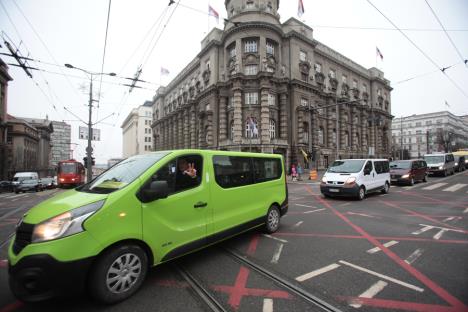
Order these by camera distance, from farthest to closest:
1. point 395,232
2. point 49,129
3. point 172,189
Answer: point 49,129, point 395,232, point 172,189

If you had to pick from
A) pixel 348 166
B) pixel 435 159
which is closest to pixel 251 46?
pixel 435 159

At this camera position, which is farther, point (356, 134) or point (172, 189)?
point (356, 134)

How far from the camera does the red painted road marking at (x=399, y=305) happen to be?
268 cm

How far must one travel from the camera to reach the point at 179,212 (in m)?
3.57

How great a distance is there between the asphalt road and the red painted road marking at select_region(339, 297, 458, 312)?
0.01m

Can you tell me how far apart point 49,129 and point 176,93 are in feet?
198

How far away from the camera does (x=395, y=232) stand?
5.75 m

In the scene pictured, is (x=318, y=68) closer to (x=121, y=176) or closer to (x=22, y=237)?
(x=121, y=176)

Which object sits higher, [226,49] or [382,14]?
[226,49]

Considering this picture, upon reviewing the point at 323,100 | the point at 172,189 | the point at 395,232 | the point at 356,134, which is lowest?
the point at 395,232

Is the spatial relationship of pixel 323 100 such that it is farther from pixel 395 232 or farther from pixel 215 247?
pixel 215 247

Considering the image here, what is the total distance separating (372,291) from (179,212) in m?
2.88

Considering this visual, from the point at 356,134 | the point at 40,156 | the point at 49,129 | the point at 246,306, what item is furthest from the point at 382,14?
the point at 49,129

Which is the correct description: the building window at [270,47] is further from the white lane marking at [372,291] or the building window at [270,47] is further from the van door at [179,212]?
the white lane marking at [372,291]
